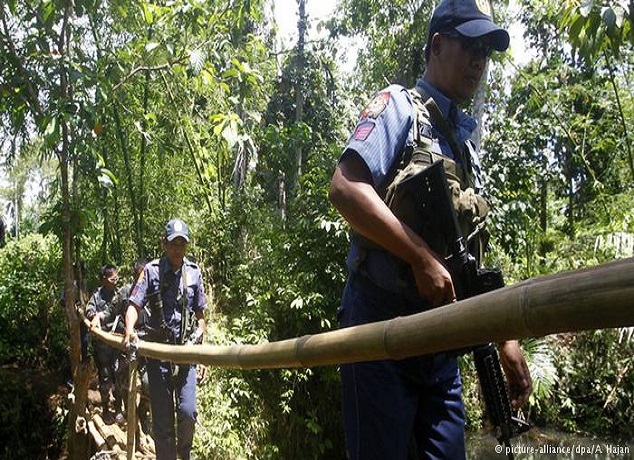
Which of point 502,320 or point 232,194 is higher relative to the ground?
point 232,194

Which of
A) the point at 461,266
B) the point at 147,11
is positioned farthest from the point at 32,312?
the point at 461,266

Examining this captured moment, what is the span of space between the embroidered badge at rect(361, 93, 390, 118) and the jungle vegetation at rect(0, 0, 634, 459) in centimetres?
83

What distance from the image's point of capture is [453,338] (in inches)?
44.0

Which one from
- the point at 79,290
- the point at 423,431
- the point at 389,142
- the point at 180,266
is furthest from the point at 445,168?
the point at 79,290

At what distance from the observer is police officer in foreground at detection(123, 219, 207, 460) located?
423cm

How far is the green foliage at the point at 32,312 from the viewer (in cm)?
916

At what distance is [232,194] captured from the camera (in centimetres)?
1018

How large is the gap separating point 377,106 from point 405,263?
418 millimetres

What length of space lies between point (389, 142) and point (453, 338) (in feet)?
1.95

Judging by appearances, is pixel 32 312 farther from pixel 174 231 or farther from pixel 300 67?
pixel 300 67

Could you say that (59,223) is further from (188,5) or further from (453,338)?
(453,338)

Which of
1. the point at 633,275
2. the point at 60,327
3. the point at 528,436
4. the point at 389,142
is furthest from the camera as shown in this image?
the point at 60,327

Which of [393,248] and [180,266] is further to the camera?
[180,266]

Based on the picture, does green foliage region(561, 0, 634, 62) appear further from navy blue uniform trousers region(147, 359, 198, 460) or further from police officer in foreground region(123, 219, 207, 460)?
navy blue uniform trousers region(147, 359, 198, 460)
